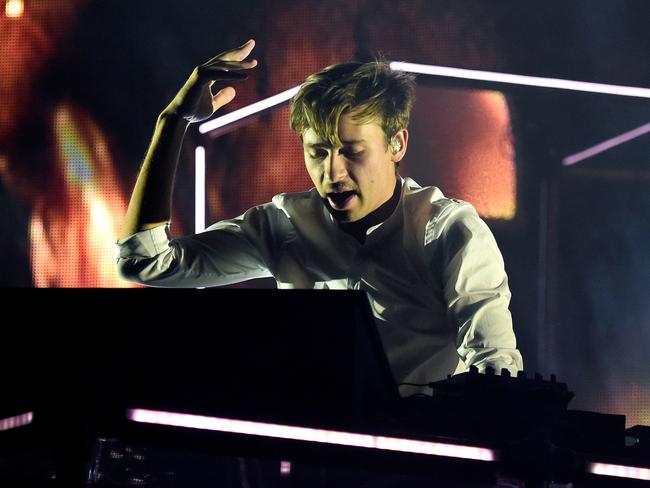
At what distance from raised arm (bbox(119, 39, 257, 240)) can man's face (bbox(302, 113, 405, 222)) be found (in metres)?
0.45

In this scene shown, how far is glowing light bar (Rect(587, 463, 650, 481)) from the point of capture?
99 cm

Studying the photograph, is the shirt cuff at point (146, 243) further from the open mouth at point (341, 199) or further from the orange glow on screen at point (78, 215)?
the open mouth at point (341, 199)

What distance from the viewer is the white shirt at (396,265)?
2.47 m

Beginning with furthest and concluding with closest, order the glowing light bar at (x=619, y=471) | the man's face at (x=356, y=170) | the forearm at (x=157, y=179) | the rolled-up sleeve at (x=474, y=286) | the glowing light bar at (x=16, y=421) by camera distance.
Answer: the forearm at (x=157, y=179), the man's face at (x=356, y=170), the rolled-up sleeve at (x=474, y=286), the glowing light bar at (x=16, y=421), the glowing light bar at (x=619, y=471)

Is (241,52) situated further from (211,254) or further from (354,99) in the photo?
(211,254)

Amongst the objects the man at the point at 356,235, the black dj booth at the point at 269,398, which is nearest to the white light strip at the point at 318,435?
the black dj booth at the point at 269,398

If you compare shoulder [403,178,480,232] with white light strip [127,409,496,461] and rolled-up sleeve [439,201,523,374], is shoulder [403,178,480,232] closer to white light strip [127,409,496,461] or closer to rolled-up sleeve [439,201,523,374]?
rolled-up sleeve [439,201,523,374]

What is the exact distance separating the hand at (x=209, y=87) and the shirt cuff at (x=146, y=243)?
46 centimetres

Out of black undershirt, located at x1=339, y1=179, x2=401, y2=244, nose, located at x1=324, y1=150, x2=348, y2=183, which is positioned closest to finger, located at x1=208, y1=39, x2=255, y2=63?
nose, located at x1=324, y1=150, x2=348, y2=183

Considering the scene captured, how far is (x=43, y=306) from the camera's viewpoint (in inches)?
45.3

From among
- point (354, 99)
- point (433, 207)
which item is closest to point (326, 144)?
point (354, 99)

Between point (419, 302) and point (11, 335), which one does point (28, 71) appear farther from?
point (11, 335)

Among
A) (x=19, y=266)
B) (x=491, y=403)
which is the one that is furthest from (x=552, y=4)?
(x=19, y=266)

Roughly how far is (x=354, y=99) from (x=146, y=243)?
931 millimetres
